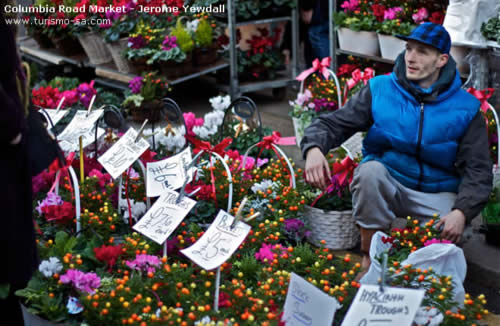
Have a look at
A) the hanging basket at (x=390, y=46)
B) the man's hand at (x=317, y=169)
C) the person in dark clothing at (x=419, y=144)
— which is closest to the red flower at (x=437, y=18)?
the hanging basket at (x=390, y=46)

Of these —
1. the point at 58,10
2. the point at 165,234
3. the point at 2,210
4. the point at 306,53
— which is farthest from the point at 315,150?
the point at 58,10

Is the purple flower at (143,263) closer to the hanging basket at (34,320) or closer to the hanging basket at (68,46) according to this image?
the hanging basket at (34,320)

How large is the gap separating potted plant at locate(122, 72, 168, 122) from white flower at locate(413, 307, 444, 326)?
4020mm

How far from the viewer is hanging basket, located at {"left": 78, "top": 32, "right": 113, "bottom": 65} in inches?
266

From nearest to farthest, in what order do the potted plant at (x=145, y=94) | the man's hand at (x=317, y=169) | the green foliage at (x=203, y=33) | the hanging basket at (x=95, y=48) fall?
the man's hand at (x=317, y=169), the potted plant at (x=145, y=94), the green foliage at (x=203, y=33), the hanging basket at (x=95, y=48)

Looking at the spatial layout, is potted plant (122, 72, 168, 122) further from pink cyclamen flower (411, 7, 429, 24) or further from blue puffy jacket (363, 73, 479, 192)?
blue puffy jacket (363, 73, 479, 192)

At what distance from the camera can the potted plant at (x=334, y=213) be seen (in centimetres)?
322

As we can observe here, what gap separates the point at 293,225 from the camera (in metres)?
3.03

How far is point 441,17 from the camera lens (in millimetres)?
4441

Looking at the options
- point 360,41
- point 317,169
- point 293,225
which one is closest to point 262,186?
point 293,225

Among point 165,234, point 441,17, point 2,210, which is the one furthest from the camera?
point 441,17

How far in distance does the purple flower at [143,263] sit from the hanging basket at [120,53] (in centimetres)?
415

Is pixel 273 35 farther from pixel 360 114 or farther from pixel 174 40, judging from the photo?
pixel 360 114

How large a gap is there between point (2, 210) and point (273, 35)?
459cm
